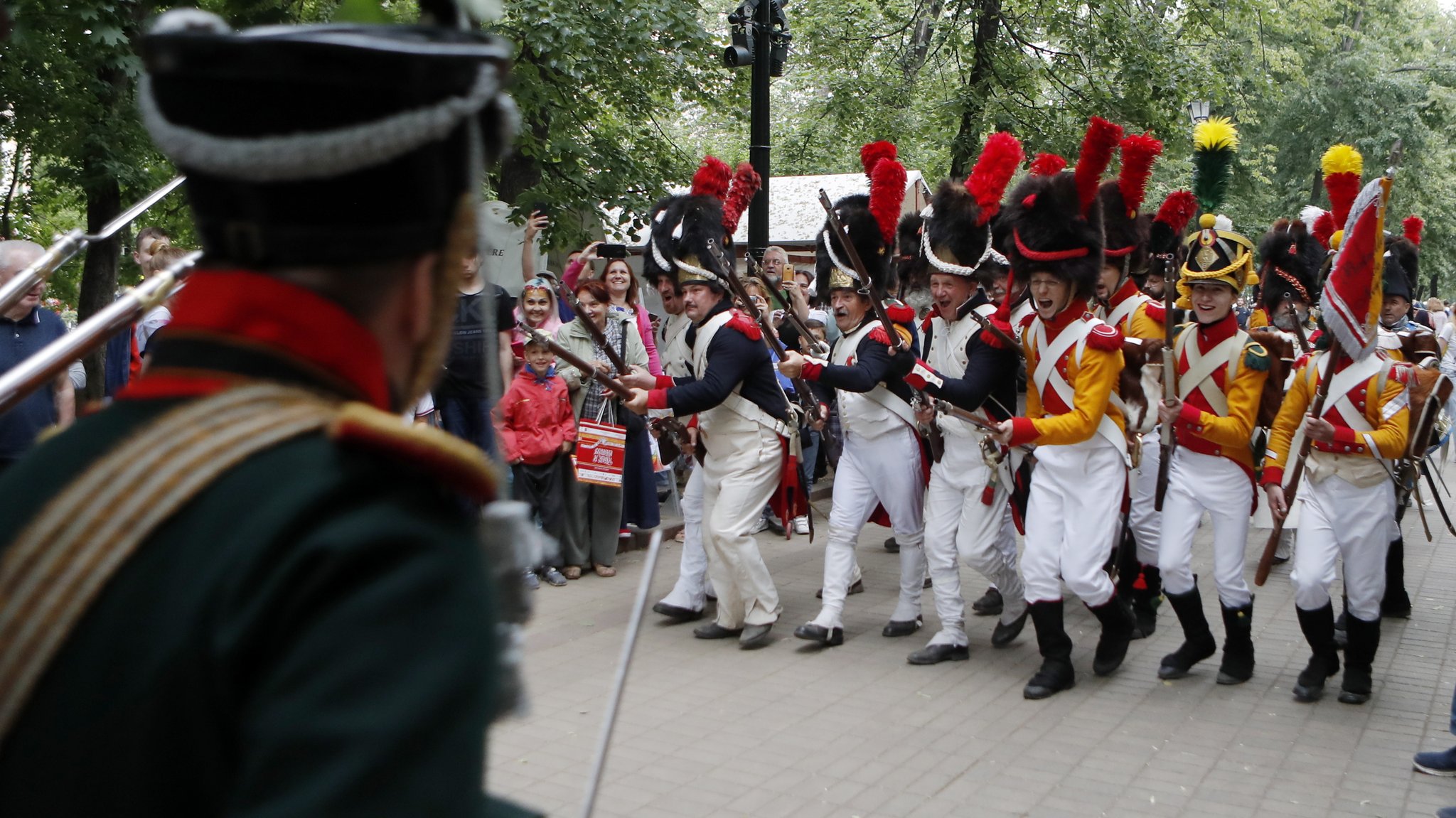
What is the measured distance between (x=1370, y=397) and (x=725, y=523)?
3182 mm

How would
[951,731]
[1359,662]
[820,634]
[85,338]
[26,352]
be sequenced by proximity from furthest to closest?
1. [820,634]
2. [1359,662]
3. [951,731]
4. [26,352]
5. [85,338]

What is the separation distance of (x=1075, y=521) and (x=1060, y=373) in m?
0.71

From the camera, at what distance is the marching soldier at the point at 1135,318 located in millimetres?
7832

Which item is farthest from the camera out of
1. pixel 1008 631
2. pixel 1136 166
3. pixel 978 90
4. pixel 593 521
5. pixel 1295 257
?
pixel 978 90

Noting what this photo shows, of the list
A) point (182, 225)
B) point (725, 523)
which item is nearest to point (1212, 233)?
point (725, 523)

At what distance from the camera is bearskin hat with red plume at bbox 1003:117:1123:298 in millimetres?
6699

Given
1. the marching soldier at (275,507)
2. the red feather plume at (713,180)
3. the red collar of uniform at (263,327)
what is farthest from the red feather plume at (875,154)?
the red collar of uniform at (263,327)

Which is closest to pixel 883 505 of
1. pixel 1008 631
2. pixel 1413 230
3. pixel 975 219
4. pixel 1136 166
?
pixel 1008 631

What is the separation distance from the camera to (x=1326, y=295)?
6355 millimetres

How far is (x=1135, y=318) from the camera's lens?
8.15 m

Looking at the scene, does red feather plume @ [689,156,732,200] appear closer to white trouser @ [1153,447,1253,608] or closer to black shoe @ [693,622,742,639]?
black shoe @ [693,622,742,639]

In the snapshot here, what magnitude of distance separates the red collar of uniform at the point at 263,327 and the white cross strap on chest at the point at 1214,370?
6.17 metres

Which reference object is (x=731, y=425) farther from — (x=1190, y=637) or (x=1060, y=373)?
(x=1190, y=637)

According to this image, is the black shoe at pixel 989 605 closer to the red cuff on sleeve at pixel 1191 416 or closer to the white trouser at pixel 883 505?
the white trouser at pixel 883 505
